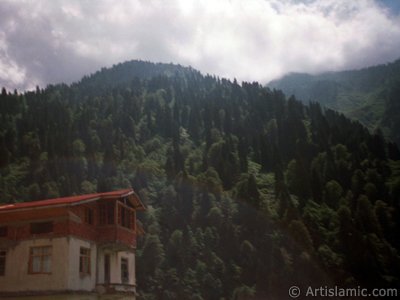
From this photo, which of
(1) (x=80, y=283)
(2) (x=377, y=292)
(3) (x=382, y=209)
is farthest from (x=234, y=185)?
(1) (x=80, y=283)

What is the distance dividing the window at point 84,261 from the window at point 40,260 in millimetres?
2700

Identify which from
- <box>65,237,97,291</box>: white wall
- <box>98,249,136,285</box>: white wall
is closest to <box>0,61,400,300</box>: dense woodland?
<box>98,249,136,285</box>: white wall

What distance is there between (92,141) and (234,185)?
60731 millimetres

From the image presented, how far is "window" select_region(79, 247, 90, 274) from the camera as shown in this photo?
1460 inches

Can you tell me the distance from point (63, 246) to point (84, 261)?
9.65ft

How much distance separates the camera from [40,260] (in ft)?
118

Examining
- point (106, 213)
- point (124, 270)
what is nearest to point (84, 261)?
point (106, 213)

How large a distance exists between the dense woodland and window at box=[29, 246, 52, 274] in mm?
77280

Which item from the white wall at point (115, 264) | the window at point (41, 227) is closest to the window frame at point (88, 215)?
the white wall at point (115, 264)

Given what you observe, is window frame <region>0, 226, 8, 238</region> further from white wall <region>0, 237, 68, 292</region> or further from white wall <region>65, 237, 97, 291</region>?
white wall <region>65, 237, 97, 291</region>

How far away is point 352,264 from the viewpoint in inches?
4569

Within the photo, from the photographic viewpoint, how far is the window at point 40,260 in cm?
3541

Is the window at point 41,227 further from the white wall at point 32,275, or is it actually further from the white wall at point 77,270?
the white wall at point 77,270

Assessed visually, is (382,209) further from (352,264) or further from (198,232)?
(198,232)
